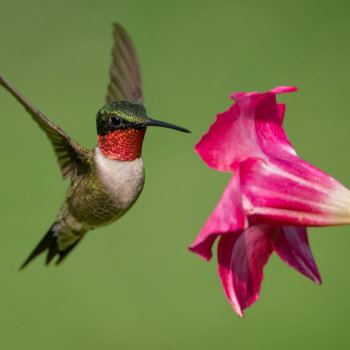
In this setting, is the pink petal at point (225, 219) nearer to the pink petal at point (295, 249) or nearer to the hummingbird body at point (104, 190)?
the pink petal at point (295, 249)

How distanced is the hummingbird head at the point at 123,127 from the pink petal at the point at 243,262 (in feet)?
0.71

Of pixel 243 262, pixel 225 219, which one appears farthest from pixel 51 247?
pixel 225 219

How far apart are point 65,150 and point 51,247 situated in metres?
0.33

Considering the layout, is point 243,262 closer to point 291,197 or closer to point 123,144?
point 291,197

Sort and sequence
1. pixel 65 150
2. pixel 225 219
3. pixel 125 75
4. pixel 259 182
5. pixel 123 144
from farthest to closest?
1. pixel 125 75
2. pixel 65 150
3. pixel 123 144
4. pixel 259 182
5. pixel 225 219

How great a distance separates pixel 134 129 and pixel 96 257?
181 centimetres

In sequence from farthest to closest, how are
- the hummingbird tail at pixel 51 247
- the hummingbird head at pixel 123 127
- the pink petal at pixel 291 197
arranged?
the hummingbird tail at pixel 51 247
the hummingbird head at pixel 123 127
the pink petal at pixel 291 197

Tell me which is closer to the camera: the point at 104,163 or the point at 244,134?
the point at 244,134

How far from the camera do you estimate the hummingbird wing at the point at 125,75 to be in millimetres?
1124

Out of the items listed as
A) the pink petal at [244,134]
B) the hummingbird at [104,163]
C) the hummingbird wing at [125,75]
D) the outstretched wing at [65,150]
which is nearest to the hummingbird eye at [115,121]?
the hummingbird at [104,163]

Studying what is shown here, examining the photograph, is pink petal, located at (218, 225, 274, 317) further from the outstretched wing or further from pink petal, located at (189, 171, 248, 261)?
the outstretched wing

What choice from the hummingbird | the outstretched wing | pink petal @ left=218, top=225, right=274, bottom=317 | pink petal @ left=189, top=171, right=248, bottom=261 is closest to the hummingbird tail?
the hummingbird

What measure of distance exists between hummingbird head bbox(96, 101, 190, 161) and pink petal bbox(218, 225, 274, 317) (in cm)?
22

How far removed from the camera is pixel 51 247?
115 centimetres
